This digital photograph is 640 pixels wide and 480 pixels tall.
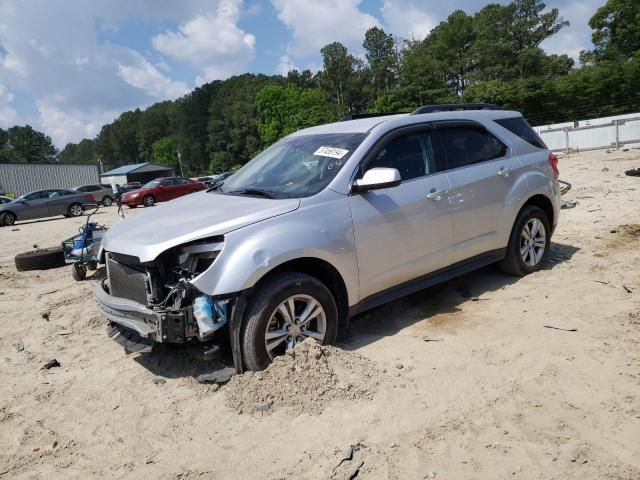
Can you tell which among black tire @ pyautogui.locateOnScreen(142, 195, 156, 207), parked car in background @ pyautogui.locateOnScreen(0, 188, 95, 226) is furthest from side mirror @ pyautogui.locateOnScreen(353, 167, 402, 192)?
black tire @ pyautogui.locateOnScreen(142, 195, 156, 207)

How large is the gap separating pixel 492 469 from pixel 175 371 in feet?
8.36

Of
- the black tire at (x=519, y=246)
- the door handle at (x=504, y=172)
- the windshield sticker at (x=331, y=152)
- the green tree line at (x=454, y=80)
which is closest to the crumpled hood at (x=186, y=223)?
the windshield sticker at (x=331, y=152)

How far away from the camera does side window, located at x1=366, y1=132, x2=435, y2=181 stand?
441 cm

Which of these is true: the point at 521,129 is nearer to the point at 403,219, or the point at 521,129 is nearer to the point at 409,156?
the point at 409,156

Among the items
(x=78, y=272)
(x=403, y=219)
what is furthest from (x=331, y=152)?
(x=78, y=272)

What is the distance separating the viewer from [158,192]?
27391mm

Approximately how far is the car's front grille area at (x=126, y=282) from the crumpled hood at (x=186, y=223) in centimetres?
15

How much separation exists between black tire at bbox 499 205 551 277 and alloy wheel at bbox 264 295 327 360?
2698 millimetres

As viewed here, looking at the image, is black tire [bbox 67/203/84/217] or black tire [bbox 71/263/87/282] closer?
black tire [bbox 71/263/87/282]

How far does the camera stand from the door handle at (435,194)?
14.8 ft

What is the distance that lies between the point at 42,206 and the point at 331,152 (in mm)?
22425

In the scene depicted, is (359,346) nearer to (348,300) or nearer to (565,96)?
(348,300)

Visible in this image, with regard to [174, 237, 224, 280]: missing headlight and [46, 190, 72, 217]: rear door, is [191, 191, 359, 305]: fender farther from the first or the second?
[46, 190, 72, 217]: rear door

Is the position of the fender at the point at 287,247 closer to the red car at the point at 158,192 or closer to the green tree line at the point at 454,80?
the red car at the point at 158,192
